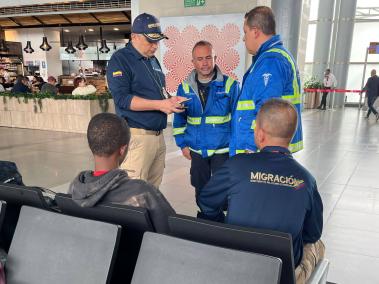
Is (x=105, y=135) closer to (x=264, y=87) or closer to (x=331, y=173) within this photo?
(x=264, y=87)

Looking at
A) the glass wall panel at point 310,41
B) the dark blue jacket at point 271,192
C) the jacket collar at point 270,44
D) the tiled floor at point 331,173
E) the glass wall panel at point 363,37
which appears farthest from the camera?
the glass wall panel at point 310,41

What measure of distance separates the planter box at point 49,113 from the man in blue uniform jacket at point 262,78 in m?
6.59

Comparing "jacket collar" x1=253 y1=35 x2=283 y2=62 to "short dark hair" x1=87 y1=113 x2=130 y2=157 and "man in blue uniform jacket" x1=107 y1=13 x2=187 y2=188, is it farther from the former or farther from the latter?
"short dark hair" x1=87 y1=113 x2=130 y2=157

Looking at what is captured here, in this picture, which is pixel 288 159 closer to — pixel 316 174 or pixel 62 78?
pixel 316 174

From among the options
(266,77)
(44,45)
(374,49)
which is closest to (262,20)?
(266,77)

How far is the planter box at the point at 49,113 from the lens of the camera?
27.2 ft

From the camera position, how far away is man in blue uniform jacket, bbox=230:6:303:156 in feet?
6.53

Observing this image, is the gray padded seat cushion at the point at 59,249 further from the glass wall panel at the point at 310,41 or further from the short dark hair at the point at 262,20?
the glass wall panel at the point at 310,41

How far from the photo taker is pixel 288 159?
1.38 m

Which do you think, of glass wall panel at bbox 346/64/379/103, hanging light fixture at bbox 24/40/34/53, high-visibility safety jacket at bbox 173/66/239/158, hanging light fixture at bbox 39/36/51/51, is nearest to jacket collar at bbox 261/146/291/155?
high-visibility safety jacket at bbox 173/66/239/158

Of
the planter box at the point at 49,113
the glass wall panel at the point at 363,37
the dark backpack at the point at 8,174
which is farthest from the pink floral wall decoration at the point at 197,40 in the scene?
the glass wall panel at the point at 363,37

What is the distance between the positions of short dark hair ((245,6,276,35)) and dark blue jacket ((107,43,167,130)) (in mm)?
763

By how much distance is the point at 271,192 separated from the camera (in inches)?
51.7

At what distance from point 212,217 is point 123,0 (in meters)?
9.76
